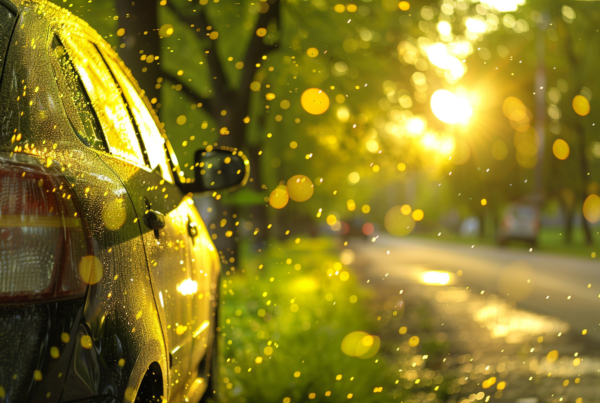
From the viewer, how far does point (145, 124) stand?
298cm

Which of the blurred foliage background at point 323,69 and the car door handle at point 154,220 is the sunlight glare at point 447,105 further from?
the car door handle at point 154,220

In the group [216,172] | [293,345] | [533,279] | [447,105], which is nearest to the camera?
[216,172]

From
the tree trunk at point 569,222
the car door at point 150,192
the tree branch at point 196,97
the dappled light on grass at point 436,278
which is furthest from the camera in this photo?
the tree trunk at point 569,222

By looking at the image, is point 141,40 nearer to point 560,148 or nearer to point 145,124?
point 145,124

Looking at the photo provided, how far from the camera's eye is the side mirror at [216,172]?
129 inches

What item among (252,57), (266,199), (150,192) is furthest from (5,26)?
(266,199)

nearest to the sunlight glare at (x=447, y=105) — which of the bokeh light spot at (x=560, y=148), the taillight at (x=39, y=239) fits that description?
the taillight at (x=39, y=239)

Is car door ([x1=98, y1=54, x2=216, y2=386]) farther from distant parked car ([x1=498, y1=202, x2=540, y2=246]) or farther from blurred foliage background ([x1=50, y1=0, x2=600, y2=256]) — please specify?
distant parked car ([x1=498, y1=202, x2=540, y2=246])

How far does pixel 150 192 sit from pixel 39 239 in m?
0.93

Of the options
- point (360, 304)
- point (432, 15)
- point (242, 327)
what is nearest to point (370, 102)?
point (432, 15)

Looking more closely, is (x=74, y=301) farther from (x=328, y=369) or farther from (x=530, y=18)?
(x=530, y=18)

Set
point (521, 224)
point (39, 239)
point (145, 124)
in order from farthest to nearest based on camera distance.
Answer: point (521, 224), point (145, 124), point (39, 239)

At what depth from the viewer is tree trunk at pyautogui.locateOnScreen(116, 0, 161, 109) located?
587cm

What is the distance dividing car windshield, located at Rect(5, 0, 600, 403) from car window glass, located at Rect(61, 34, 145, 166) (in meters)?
0.01
